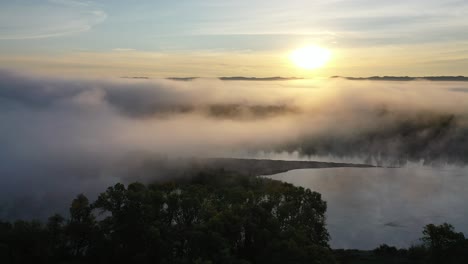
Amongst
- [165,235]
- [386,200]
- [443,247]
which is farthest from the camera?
[386,200]

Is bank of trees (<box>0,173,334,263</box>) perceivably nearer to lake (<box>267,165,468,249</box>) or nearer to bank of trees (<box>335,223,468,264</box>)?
bank of trees (<box>335,223,468,264</box>)

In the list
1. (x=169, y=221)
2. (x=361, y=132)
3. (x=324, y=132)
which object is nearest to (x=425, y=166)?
(x=361, y=132)

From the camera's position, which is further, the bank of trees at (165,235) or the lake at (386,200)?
the lake at (386,200)

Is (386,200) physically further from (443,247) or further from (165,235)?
(165,235)

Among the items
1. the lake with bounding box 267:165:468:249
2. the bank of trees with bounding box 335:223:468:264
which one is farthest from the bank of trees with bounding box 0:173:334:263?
the lake with bounding box 267:165:468:249

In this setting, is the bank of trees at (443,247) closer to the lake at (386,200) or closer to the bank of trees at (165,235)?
the bank of trees at (165,235)

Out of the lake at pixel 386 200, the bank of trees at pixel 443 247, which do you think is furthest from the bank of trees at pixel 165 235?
the lake at pixel 386 200

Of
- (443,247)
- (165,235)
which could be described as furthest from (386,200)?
(165,235)

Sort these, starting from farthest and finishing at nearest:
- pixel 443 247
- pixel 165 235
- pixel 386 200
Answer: pixel 386 200
pixel 443 247
pixel 165 235

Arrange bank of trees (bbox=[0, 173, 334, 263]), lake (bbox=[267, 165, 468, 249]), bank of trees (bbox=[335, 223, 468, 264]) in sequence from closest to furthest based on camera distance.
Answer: bank of trees (bbox=[0, 173, 334, 263])
bank of trees (bbox=[335, 223, 468, 264])
lake (bbox=[267, 165, 468, 249])
